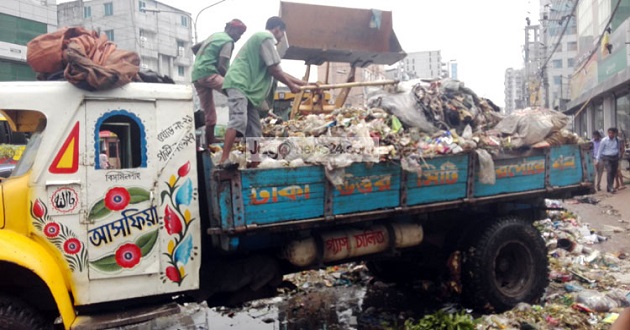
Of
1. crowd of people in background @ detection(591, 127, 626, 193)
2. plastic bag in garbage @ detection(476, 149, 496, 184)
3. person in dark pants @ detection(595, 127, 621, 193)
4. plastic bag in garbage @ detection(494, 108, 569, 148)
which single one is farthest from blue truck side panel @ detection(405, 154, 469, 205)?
person in dark pants @ detection(595, 127, 621, 193)

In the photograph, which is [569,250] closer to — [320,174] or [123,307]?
[320,174]

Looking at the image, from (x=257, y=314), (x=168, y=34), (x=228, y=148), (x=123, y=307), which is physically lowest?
(x=257, y=314)

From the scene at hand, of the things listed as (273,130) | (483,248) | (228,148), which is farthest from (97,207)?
(483,248)

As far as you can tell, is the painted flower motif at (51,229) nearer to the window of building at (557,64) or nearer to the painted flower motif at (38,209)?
the painted flower motif at (38,209)

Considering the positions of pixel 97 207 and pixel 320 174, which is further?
pixel 320 174

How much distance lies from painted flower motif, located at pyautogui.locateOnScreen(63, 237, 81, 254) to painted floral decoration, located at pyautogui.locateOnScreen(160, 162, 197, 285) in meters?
0.54

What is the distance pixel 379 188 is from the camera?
416cm

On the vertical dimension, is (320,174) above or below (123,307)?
above

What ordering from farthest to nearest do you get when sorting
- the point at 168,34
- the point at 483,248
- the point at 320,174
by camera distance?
the point at 168,34 → the point at 483,248 → the point at 320,174

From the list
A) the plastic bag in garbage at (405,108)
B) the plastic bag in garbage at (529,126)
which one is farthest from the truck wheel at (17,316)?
the plastic bag in garbage at (529,126)

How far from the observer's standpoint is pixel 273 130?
17.1ft

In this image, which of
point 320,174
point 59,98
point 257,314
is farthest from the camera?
point 257,314

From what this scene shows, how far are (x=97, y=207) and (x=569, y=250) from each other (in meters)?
5.89

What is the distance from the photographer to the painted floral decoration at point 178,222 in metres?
3.55
